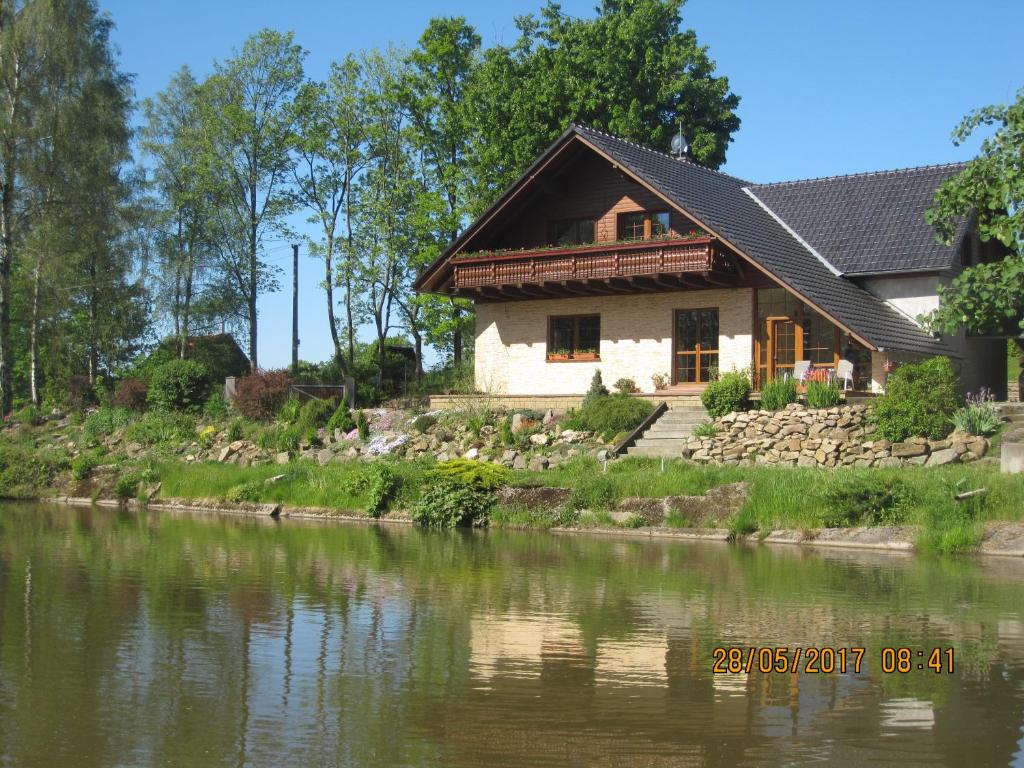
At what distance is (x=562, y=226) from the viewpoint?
1318 inches

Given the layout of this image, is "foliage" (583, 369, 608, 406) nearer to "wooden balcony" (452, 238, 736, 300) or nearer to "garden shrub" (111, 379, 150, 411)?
"wooden balcony" (452, 238, 736, 300)

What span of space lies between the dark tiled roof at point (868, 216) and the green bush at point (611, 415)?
7.41 meters

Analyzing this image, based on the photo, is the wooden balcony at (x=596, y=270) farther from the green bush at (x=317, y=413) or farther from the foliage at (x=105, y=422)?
the foliage at (x=105, y=422)

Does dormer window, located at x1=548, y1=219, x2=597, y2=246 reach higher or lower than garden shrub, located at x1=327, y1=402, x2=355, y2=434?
higher

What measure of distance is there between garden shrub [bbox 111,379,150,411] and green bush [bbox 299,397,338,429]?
789 centimetres

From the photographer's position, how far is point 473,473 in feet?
75.6

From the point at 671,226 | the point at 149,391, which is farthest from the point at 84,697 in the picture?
the point at 149,391

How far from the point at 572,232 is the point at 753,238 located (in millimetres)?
6357

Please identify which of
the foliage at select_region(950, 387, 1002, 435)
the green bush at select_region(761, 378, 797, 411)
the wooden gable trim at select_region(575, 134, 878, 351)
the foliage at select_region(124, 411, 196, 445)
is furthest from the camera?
the foliage at select_region(124, 411, 196, 445)

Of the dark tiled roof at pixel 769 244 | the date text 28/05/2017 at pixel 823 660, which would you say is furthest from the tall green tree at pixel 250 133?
the date text 28/05/2017 at pixel 823 660

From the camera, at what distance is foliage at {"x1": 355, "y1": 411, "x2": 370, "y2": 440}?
30281 mm

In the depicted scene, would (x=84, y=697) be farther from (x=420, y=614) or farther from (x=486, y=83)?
(x=486, y=83)

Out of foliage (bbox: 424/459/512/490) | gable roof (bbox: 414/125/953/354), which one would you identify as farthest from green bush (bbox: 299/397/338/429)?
foliage (bbox: 424/459/512/490)

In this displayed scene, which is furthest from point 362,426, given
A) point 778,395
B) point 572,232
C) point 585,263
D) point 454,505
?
point 778,395
